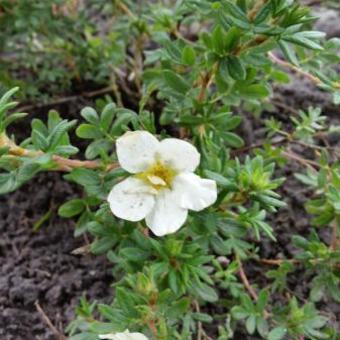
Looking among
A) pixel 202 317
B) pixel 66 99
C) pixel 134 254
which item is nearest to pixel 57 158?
pixel 134 254

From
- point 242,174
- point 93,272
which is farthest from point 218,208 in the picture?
point 93,272

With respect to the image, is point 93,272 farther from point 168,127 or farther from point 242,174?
point 242,174

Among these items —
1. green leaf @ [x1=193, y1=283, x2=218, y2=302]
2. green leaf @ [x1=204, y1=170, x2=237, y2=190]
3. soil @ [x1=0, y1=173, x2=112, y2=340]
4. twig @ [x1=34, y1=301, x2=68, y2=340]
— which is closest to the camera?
green leaf @ [x1=204, y1=170, x2=237, y2=190]

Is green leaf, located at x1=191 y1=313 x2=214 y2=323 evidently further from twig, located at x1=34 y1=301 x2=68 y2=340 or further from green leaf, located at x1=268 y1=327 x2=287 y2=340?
twig, located at x1=34 y1=301 x2=68 y2=340

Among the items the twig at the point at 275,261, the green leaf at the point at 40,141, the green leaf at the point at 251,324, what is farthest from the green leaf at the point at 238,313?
the green leaf at the point at 40,141

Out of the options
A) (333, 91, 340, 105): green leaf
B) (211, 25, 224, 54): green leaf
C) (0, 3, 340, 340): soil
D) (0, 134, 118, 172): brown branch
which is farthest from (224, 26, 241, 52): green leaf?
(0, 3, 340, 340): soil

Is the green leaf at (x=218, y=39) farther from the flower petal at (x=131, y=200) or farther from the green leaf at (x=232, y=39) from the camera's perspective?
the flower petal at (x=131, y=200)
